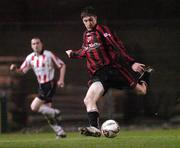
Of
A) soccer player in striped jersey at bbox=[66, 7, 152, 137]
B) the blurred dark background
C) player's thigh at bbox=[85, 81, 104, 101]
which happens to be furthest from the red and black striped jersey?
the blurred dark background

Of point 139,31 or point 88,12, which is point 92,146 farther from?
point 139,31

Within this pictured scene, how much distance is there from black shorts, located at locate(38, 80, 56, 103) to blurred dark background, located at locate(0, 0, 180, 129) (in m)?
2.43

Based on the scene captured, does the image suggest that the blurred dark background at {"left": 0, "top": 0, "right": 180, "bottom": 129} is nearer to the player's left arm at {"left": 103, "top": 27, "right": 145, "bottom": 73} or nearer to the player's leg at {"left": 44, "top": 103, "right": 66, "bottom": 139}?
the player's leg at {"left": 44, "top": 103, "right": 66, "bottom": 139}

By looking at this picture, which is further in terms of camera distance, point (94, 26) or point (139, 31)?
point (139, 31)

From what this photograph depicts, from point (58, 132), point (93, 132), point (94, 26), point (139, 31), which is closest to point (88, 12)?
point (94, 26)

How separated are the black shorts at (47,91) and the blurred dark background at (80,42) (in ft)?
7.97

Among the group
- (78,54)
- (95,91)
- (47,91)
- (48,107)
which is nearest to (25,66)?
(47,91)

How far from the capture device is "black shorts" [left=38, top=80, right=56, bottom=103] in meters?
16.3

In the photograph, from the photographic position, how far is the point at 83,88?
62.7ft

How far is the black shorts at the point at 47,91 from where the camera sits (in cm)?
1628

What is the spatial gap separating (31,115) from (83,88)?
138 centimetres

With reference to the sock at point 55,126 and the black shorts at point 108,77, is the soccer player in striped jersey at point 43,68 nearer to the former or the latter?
the sock at point 55,126

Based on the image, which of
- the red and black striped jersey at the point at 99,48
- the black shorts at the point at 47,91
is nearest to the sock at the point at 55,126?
the black shorts at the point at 47,91

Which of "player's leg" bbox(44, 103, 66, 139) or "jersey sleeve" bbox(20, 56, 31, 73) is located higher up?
"jersey sleeve" bbox(20, 56, 31, 73)
